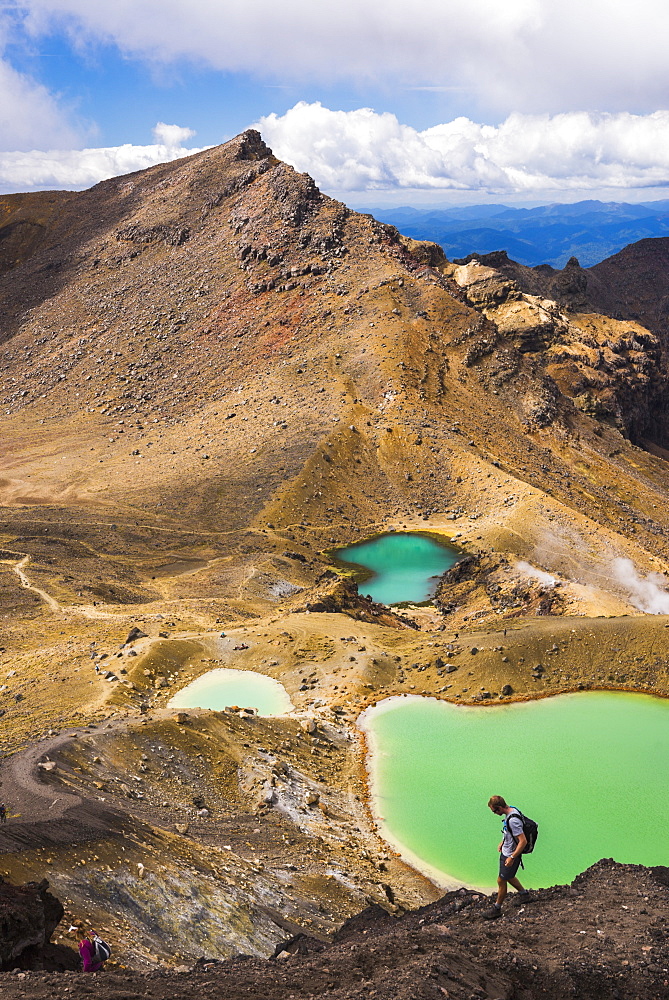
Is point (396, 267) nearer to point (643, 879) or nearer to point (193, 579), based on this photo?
point (193, 579)

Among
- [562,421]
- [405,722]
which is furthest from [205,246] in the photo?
[405,722]

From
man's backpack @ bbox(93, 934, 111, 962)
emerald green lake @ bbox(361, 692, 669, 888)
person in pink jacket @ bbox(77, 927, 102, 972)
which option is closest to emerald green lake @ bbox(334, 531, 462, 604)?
emerald green lake @ bbox(361, 692, 669, 888)

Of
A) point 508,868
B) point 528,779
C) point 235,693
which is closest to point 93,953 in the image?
point 508,868

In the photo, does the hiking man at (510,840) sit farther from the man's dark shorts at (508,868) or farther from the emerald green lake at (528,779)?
the emerald green lake at (528,779)

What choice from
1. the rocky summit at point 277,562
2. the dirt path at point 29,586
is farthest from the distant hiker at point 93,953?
the dirt path at point 29,586

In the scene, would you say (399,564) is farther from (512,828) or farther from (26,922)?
(26,922)

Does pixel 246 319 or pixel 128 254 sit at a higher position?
pixel 128 254
